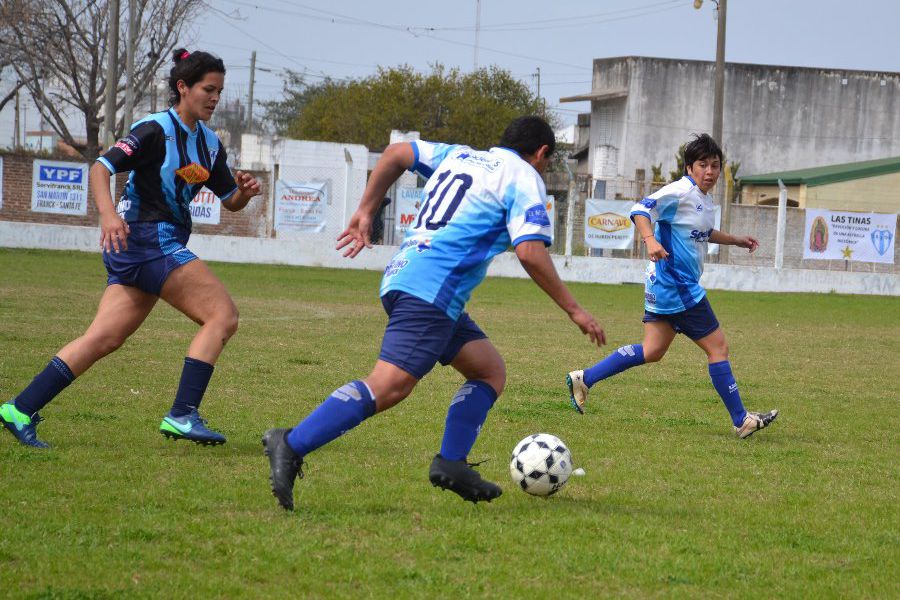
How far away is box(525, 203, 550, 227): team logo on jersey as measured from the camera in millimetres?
4430

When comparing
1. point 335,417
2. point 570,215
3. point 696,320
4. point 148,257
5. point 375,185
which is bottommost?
point 335,417

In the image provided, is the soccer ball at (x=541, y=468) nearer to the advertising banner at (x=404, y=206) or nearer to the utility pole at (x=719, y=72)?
the advertising banner at (x=404, y=206)

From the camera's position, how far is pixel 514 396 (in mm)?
8328

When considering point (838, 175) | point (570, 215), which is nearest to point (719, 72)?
point (570, 215)

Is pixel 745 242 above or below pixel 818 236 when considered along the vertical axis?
below

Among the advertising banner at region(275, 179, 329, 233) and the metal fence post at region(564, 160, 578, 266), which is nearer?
the metal fence post at region(564, 160, 578, 266)

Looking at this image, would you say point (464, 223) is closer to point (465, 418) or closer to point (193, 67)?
point (465, 418)

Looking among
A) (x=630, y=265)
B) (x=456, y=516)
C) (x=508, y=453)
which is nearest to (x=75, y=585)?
(x=456, y=516)

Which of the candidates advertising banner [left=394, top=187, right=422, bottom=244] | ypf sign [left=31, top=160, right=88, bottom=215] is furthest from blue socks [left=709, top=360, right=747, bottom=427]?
ypf sign [left=31, top=160, right=88, bottom=215]

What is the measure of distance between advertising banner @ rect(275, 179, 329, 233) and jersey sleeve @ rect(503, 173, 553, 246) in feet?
67.5

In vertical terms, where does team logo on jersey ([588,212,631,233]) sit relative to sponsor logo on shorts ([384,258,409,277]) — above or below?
above

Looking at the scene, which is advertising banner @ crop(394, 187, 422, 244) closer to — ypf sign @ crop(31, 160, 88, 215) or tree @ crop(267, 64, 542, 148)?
ypf sign @ crop(31, 160, 88, 215)

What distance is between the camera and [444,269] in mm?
4527

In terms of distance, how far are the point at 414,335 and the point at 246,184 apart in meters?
2.04
